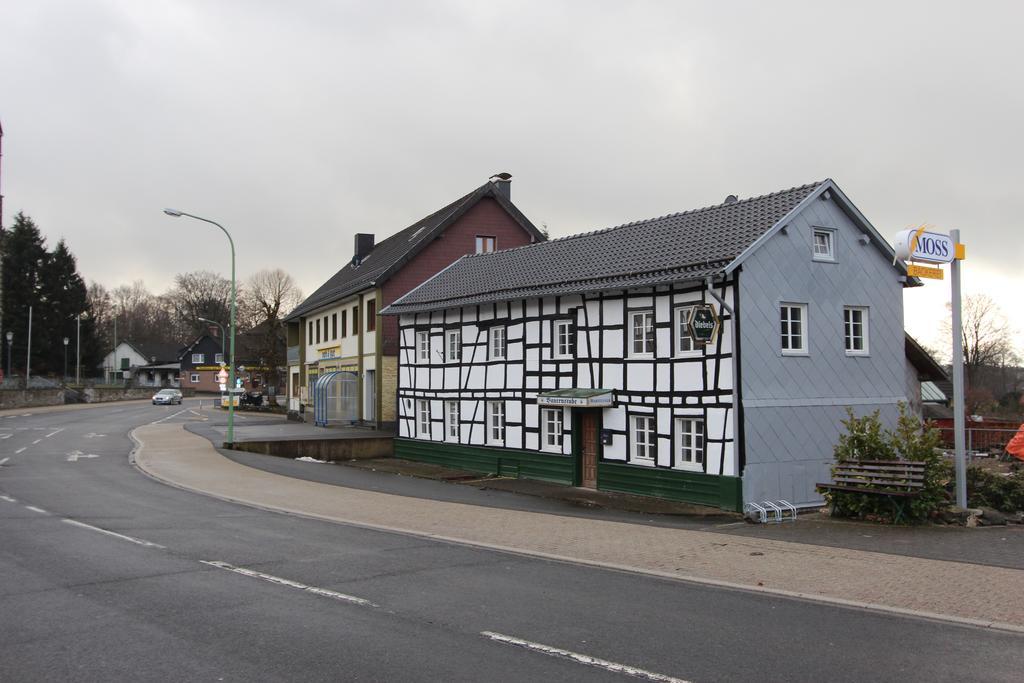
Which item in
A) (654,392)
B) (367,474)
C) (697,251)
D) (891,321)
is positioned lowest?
(367,474)

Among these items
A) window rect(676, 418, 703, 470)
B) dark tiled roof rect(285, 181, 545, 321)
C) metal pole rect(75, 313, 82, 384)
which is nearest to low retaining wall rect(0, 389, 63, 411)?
metal pole rect(75, 313, 82, 384)

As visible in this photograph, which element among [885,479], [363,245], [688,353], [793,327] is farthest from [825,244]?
[363,245]

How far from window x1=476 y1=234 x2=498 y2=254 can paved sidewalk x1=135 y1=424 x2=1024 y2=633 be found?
59.9 feet

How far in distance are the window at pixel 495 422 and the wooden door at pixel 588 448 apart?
342 centimetres

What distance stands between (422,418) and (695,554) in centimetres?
1785

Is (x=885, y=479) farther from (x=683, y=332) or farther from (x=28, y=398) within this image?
(x=28, y=398)

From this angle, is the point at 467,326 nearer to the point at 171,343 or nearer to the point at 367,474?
the point at 367,474

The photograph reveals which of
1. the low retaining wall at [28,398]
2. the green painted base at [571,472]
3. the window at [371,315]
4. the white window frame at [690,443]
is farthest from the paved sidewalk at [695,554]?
the low retaining wall at [28,398]

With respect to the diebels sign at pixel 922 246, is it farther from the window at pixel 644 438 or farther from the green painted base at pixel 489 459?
the green painted base at pixel 489 459

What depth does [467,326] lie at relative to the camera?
26.4 metres

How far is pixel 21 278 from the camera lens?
80625 mm

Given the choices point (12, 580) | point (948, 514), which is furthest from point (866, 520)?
point (12, 580)

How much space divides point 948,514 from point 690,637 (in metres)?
8.78

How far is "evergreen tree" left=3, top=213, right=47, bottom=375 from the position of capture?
257ft
